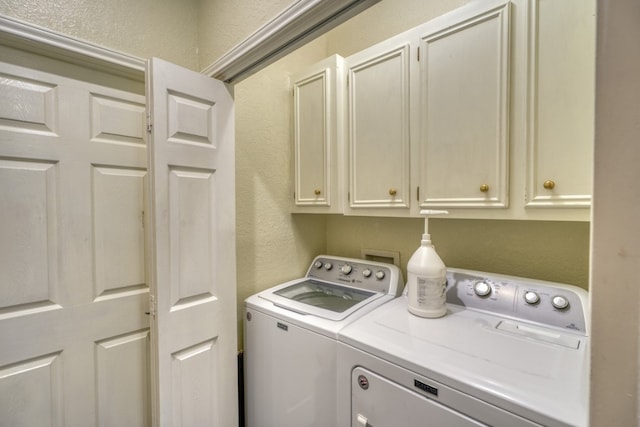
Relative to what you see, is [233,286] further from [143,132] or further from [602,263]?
[602,263]

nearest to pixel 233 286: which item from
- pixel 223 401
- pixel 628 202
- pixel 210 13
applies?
pixel 223 401

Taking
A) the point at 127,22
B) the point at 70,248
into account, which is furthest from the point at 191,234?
the point at 127,22

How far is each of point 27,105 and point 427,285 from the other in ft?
5.75

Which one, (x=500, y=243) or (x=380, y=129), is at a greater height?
(x=380, y=129)

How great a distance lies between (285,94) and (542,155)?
1437mm

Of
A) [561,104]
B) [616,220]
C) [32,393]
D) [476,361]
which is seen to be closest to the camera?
[616,220]

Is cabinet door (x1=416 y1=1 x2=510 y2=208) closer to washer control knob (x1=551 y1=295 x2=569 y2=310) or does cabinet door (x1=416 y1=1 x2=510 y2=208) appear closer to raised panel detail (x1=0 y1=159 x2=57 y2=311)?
washer control knob (x1=551 y1=295 x2=569 y2=310)

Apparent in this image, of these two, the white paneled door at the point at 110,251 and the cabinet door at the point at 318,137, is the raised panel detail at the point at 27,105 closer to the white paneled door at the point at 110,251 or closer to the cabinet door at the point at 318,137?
the white paneled door at the point at 110,251

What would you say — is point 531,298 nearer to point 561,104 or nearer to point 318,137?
point 561,104

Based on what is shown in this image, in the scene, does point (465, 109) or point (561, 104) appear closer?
point (561, 104)

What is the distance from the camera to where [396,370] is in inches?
35.9

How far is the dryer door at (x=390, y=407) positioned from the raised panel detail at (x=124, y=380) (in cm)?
107

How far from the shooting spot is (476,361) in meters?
0.86

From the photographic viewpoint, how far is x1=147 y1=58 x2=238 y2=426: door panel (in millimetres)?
1105
